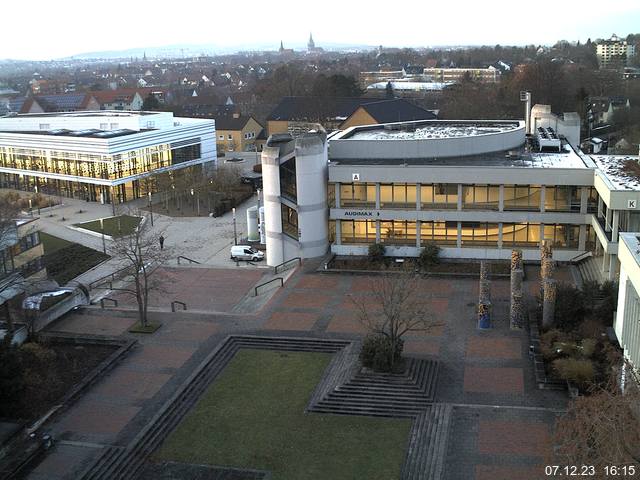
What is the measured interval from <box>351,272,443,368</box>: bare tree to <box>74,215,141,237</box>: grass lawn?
1001 inches

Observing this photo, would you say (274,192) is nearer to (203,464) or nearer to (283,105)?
(203,464)

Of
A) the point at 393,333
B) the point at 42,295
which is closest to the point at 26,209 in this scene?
the point at 42,295

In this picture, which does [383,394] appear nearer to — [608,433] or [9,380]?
[608,433]

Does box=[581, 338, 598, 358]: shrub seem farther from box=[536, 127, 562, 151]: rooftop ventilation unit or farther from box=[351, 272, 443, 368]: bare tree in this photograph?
box=[536, 127, 562, 151]: rooftop ventilation unit

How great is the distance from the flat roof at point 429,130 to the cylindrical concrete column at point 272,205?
745 cm

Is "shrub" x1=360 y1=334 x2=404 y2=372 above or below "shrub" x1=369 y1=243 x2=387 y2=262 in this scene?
below

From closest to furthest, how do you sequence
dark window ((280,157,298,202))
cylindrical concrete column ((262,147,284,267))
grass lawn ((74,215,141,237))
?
dark window ((280,157,298,202)), cylindrical concrete column ((262,147,284,267)), grass lawn ((74,215,141,237))

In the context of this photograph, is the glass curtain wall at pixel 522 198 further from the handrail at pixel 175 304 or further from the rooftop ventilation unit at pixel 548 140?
the handrail at pixel 175 304

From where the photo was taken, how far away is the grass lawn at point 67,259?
45594 mm

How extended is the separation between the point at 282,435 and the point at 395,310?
7.00 m

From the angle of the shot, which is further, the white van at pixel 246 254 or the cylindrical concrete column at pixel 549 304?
the white van at pixel 246 254

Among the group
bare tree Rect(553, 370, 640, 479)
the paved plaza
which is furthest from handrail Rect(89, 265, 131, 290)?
bare tree Rect(553, 370, 640, 479)

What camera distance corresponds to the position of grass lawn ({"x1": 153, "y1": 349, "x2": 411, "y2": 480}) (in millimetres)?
22516

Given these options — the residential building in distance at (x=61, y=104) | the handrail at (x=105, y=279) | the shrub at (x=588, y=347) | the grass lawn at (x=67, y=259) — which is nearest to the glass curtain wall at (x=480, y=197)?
the shrub at (x=588, y=347)
